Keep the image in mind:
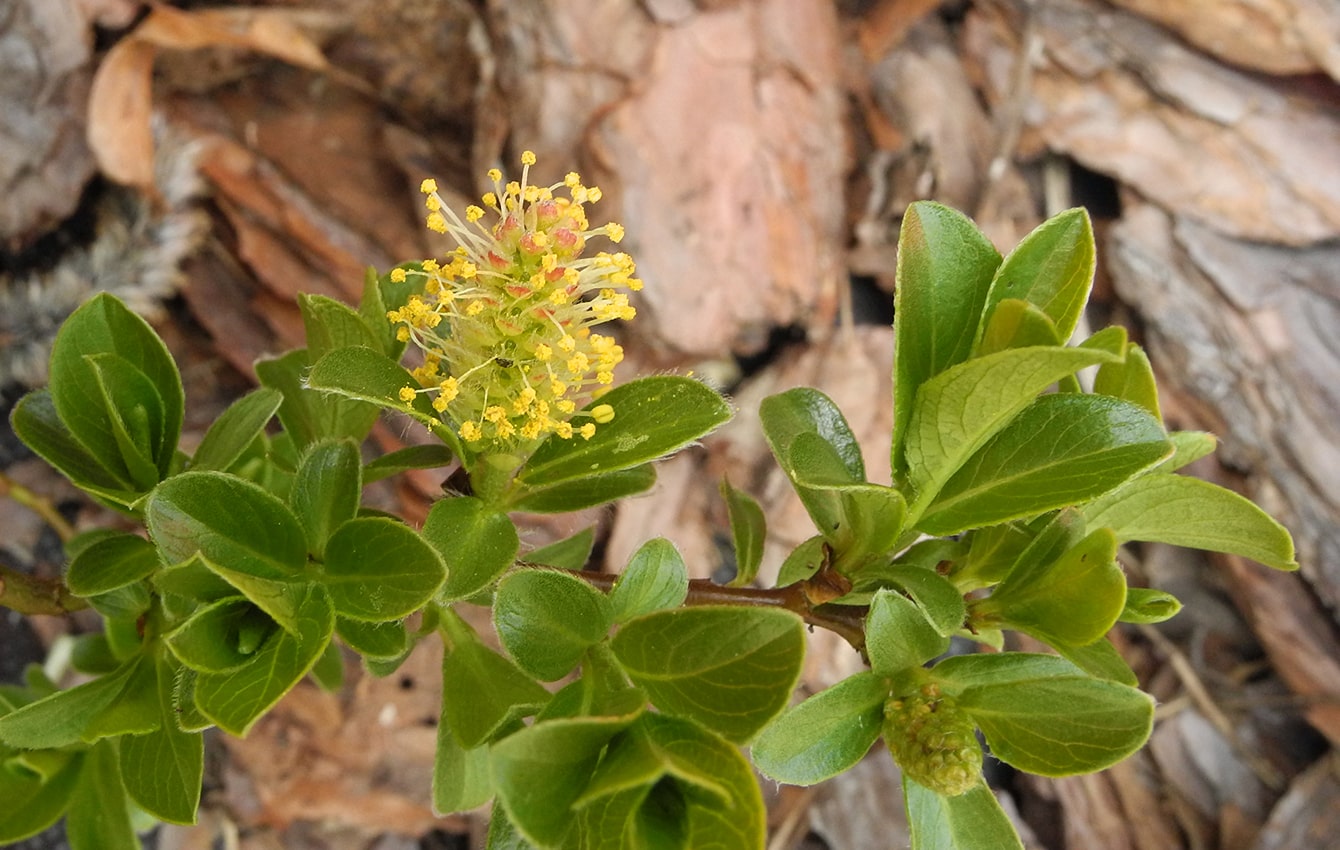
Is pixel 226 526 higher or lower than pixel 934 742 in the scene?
higher

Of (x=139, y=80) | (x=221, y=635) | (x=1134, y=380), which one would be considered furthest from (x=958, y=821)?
(x=139, y=80)

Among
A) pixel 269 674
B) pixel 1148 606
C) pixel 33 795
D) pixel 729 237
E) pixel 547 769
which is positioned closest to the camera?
pixel 547 769

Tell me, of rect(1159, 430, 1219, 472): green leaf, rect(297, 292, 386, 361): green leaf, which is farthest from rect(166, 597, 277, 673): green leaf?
rect(1159, 430, 1219, 472): green leaf

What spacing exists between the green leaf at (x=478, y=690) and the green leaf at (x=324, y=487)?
18 cm

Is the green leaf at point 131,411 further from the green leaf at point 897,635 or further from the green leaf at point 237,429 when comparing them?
the green leaf at point 897,635

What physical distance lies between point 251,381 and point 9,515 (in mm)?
585

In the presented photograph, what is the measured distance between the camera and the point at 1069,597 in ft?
2.76

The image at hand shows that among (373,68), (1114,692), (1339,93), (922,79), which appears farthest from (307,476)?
(1339,93)

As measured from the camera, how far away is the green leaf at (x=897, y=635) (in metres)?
0.85

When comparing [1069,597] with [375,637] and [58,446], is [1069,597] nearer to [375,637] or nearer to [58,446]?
[375,637]

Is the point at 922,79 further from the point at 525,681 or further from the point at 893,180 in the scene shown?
the point at 525,681

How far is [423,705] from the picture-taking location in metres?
2.42

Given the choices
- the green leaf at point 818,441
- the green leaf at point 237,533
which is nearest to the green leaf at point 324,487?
the green leaf at point 237,533

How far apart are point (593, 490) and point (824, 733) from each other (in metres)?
0.32
